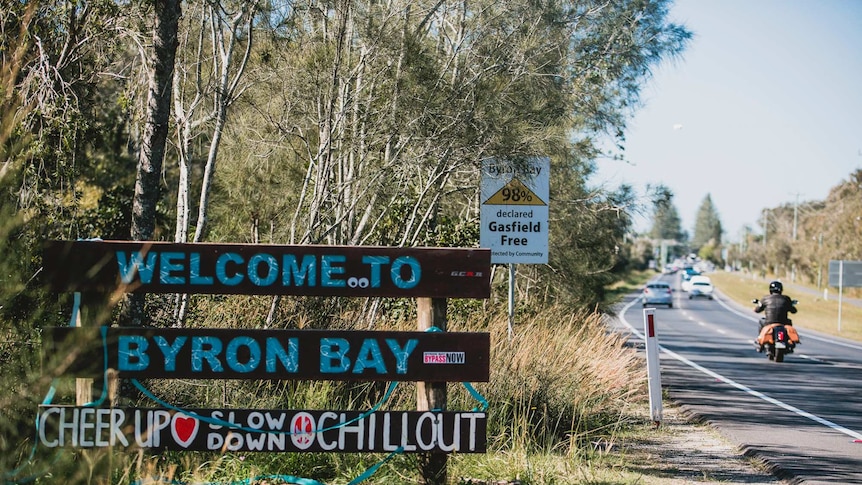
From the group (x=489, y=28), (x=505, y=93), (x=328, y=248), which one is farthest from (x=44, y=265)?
(x=489, y=28)

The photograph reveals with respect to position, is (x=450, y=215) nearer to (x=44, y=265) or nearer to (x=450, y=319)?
(x=450, y=319)

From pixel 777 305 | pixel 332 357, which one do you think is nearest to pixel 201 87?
pixel 332 357

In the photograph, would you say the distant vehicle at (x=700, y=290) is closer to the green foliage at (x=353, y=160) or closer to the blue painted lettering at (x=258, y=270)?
the green foliage at (x=353, y=160)

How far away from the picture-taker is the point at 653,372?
33.2 feet

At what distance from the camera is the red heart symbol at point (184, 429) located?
6.10 m

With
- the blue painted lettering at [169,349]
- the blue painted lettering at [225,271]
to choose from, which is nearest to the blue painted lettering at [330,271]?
the blue painted lettering at [225,271]

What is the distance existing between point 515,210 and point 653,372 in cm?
235

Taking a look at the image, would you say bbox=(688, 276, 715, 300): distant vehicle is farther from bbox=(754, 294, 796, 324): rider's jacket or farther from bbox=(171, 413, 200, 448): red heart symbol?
bbox=(171, 413, 200, 448): red heart symbol

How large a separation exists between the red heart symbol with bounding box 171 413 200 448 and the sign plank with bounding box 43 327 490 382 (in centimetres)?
27

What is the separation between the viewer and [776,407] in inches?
489

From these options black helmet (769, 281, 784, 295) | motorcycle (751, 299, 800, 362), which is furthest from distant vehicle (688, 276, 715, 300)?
black helmet (769, 281, 784, 295)

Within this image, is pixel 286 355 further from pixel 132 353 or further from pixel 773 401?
pixel 773 401

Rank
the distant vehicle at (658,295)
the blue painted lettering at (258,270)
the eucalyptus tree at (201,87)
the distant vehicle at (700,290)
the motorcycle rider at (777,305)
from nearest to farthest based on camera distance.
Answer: the blue painted lettering at (258,270), the eucalyptus tree at (201,87), the motorcycle rider at (777,305), the distant vehicle at (658,295), the distant vehicle at (700,290)

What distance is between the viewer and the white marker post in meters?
10.0
